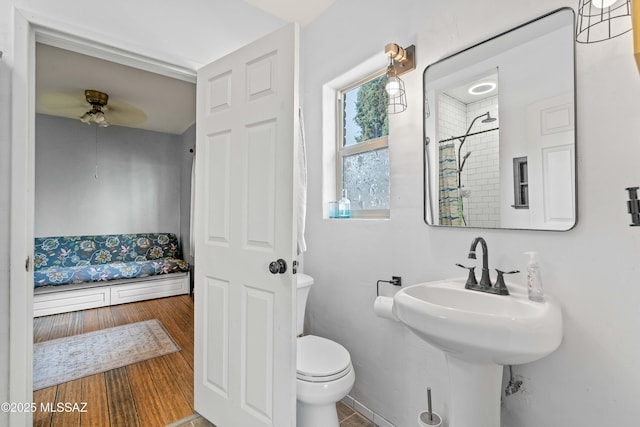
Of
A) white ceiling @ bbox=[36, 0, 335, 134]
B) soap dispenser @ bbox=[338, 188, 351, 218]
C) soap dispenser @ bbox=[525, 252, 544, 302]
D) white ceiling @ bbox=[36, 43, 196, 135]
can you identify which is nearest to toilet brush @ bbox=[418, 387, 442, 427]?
soap dispenser @ bbox=[525, 252, 544, 302]

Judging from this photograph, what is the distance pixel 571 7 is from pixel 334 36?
1.34 meters

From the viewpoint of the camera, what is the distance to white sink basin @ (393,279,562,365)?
841 millimetres

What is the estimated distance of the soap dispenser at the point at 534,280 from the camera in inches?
39.7

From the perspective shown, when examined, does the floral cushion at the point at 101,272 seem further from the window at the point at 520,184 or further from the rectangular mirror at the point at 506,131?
the window at the point at 520,184

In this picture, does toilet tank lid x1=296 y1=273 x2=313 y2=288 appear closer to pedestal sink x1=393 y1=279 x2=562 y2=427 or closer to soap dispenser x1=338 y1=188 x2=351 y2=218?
soap dispenser x1=338 y1=188 x2=351 y2=218

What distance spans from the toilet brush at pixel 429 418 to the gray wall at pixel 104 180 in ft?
15.7

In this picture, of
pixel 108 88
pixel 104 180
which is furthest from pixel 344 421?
pixel 104 180

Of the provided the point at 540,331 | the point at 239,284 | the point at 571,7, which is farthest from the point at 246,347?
the point at 571,7

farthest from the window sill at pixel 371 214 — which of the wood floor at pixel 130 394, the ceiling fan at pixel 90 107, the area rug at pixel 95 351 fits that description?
the ceiling fan at pixel 90 107

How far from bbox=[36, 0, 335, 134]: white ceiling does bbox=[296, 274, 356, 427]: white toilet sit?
197cm

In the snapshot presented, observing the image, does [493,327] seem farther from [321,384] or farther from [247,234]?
[247,234]

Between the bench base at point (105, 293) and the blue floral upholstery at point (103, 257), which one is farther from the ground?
the blue floral upholstery at point (103, 257)

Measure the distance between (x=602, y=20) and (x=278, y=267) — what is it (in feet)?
4.65

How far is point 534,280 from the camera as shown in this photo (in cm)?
102
